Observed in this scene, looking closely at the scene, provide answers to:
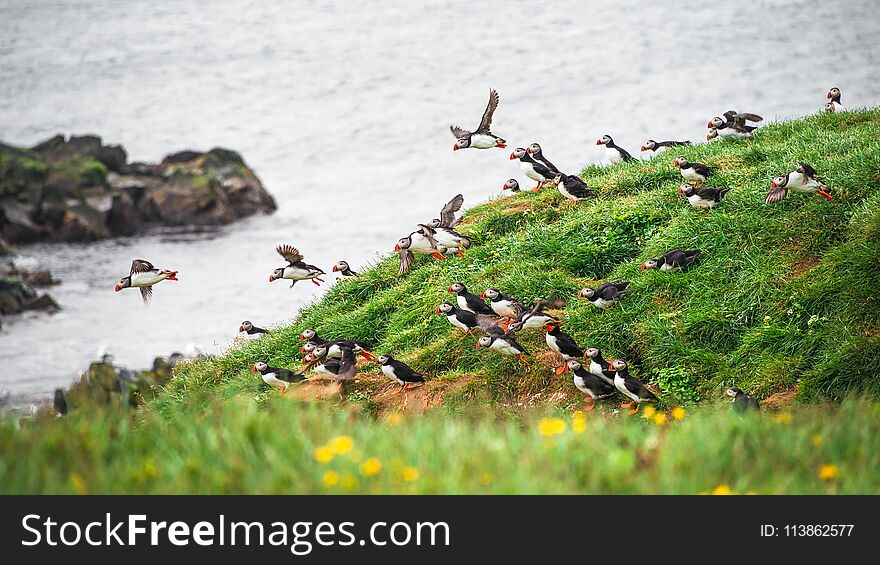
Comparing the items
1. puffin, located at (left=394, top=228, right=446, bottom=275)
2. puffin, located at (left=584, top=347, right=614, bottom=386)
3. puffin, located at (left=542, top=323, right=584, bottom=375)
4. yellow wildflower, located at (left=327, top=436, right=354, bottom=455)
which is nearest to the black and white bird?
Result: puffin, located at (left=394, top=228, right=446, bottom=275)

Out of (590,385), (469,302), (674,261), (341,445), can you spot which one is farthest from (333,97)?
(341,445)

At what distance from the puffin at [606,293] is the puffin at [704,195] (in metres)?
1.64

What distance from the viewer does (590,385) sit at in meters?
8.88

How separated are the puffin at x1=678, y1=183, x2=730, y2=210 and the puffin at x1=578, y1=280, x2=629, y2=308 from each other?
1.64m

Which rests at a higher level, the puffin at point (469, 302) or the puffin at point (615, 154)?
the puffin at point (615, 154)

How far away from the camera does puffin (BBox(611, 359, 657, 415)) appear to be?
8617 millimetres

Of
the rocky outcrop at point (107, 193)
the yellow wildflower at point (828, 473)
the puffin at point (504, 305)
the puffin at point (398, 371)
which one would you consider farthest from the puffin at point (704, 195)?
the rocky outcrop at point (107, 193)

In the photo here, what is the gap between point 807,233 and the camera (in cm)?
987

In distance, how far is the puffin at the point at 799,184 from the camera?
9859 millimetres

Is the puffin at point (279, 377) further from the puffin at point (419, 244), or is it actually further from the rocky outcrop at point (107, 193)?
the rocky outcrop at point (107, 193)

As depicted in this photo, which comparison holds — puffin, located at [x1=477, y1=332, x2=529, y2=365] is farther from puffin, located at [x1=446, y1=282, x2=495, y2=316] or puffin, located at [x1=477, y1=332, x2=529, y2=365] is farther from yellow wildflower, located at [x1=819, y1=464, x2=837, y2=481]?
yellow wildflower, located at [x1=819, y1=464, x2=837, y2=481]

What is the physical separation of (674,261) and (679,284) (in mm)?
283
